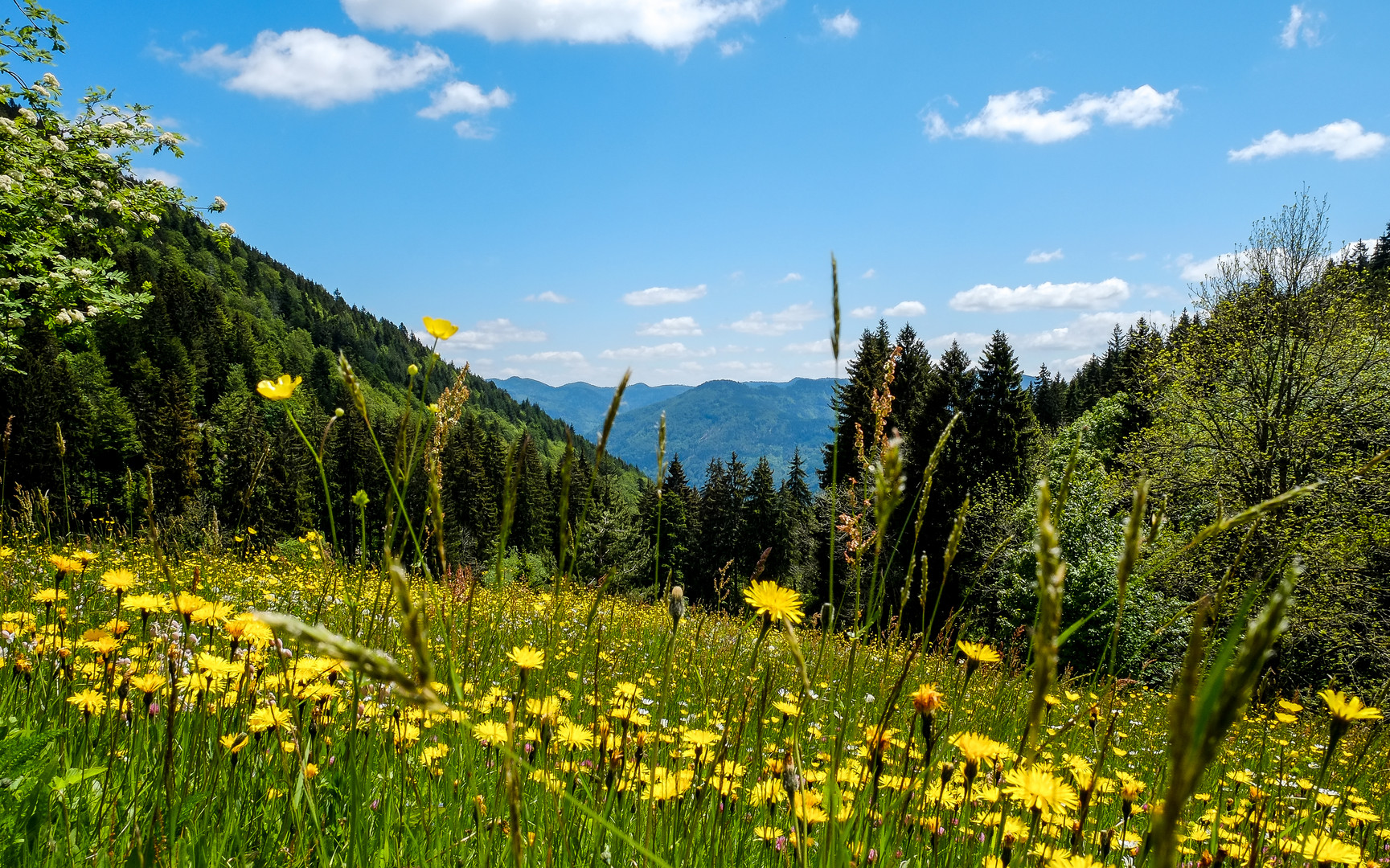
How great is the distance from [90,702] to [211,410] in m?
91.1

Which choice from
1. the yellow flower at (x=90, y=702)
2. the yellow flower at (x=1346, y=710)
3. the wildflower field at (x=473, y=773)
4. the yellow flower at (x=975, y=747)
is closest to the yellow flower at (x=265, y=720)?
the wildflower field at (x=473, y=773)

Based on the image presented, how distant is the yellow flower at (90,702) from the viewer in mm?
1745

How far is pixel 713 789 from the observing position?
1892mm

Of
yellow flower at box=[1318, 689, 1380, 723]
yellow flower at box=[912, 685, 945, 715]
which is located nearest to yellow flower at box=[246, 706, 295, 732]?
yellow flower at box=[912, 685, 945, 715]

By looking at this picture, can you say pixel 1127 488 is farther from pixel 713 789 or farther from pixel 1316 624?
pixel 713 789

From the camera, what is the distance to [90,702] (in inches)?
68.7

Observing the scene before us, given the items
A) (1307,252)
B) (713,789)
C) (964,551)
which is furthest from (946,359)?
(713,789)

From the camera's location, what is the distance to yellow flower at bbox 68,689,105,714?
1.75m

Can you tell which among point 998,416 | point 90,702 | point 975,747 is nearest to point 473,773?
point 90,702

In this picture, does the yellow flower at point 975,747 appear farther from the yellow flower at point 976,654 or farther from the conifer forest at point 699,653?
the yellow flower at point 976,654

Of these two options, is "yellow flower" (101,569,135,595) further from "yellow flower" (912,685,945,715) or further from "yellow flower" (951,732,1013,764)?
"yellow flower" (951,732,1013,764)

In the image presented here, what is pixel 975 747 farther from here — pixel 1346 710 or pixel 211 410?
pixel 211 410

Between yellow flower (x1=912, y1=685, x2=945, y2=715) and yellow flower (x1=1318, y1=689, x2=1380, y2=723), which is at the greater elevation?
yellow flower (x1=912, y1=685, x2=945, y2=715)

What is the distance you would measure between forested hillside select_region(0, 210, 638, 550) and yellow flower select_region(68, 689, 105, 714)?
505 millimetres
